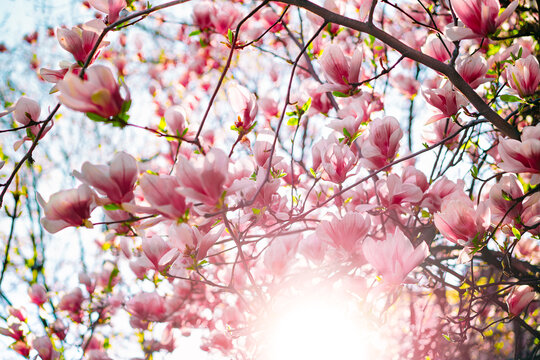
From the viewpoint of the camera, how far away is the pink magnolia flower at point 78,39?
79cm

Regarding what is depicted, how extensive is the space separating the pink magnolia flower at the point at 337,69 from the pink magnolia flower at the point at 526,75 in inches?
13.8

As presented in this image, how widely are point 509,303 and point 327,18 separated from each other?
87 centimetres

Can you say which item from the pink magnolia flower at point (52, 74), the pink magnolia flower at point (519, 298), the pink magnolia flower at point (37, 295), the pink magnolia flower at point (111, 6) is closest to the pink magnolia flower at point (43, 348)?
the pink magnolia flower at point (37, 295)

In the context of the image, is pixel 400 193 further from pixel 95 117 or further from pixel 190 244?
pixel 95 117

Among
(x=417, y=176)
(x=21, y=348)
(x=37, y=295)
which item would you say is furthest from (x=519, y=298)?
(x=37, y=295)

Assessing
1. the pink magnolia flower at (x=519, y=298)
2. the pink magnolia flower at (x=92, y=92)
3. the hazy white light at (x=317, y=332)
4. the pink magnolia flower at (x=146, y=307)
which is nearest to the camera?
the pink magnolia flower at (x=92, y=92)

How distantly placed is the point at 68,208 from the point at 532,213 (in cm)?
95

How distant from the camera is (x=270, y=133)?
98 centimetres

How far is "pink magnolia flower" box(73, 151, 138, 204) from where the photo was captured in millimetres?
627

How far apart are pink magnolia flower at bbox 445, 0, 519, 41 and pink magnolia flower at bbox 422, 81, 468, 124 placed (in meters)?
0.11

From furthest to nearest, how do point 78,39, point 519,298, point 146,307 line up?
point 146,307
point 519,298
point 78,39

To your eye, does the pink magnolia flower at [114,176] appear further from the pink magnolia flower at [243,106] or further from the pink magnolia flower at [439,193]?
the pink magnolia flower at [439,193]

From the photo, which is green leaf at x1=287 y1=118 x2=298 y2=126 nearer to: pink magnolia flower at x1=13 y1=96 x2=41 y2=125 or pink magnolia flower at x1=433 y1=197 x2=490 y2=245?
pink magnolia flower at x1=433 y1=197 x2=490 y2=245

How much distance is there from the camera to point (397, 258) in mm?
811
